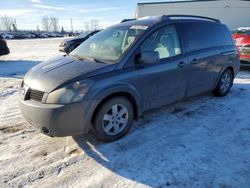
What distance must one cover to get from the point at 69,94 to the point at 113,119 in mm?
805

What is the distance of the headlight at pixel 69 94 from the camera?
3.28 meters

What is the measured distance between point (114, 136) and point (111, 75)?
910 millimetres

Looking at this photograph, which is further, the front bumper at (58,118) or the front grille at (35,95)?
the front grille at (35,95)

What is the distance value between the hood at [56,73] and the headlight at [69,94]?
10cm

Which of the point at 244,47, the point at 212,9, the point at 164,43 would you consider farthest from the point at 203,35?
the point at 212,9

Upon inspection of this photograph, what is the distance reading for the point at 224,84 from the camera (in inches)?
235

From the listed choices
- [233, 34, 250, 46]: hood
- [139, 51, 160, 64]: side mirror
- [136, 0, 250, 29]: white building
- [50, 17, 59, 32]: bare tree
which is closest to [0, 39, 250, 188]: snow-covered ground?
[139, 51, 160, 64]: side mirror

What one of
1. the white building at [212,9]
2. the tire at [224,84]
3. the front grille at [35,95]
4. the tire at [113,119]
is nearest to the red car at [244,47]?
the tire at [224,84]

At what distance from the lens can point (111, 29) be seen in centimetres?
481

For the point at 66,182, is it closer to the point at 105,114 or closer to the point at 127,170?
the point at 127,170

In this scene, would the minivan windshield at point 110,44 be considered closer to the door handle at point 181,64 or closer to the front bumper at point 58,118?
the door handle at point 181,64

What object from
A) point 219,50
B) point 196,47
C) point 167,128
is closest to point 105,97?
point 167,128

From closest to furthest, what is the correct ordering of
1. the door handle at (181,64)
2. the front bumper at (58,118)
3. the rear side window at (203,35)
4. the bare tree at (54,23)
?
1. the front bumper at (58,118)
2. the door handle at (181,64)
3. the rear side window at (203,35)
4. the bare tree at (54,23)

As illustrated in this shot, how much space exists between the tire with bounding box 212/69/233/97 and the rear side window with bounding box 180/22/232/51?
683 millimetres
